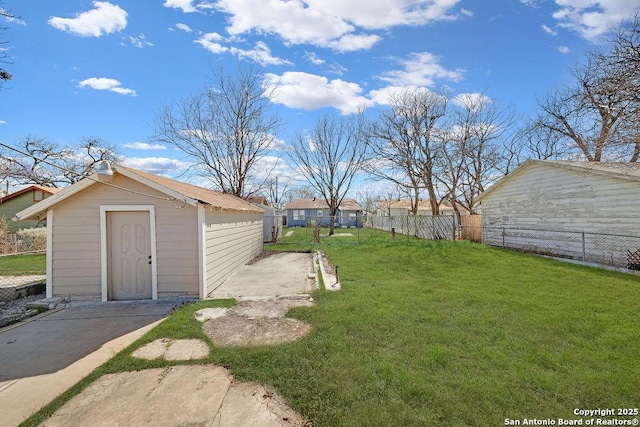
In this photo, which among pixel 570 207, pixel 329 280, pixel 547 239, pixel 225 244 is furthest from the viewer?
pixel 547 239

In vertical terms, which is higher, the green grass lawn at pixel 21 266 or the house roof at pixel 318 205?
the house roof at pixel 318 205

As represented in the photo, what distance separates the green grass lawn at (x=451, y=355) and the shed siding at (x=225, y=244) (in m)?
1.18

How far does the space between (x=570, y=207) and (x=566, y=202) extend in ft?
0.87

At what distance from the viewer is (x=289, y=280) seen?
305 inches

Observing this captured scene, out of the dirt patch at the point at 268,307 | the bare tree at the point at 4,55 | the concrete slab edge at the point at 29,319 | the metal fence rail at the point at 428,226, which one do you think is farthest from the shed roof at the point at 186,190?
the metal fence rail at the point at 428,226

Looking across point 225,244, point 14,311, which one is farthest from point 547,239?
point 14,311

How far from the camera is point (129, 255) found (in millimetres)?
6344

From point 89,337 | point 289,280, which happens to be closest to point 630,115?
point 289,280

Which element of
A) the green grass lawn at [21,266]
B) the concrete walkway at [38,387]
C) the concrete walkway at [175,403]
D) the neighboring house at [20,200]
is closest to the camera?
the concrete walkway at [175,403]

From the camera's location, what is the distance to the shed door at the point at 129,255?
20.6ft

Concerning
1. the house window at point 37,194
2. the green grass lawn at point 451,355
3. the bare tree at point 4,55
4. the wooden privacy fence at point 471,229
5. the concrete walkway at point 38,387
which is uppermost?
the bare tree at point 4,55

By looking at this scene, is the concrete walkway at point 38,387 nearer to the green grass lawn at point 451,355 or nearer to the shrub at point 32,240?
the green grass lawn at point 451,355

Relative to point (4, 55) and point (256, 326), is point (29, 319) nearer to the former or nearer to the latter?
point (256, 326)

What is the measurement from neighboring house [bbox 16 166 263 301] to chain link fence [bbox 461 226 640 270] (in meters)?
11.4
